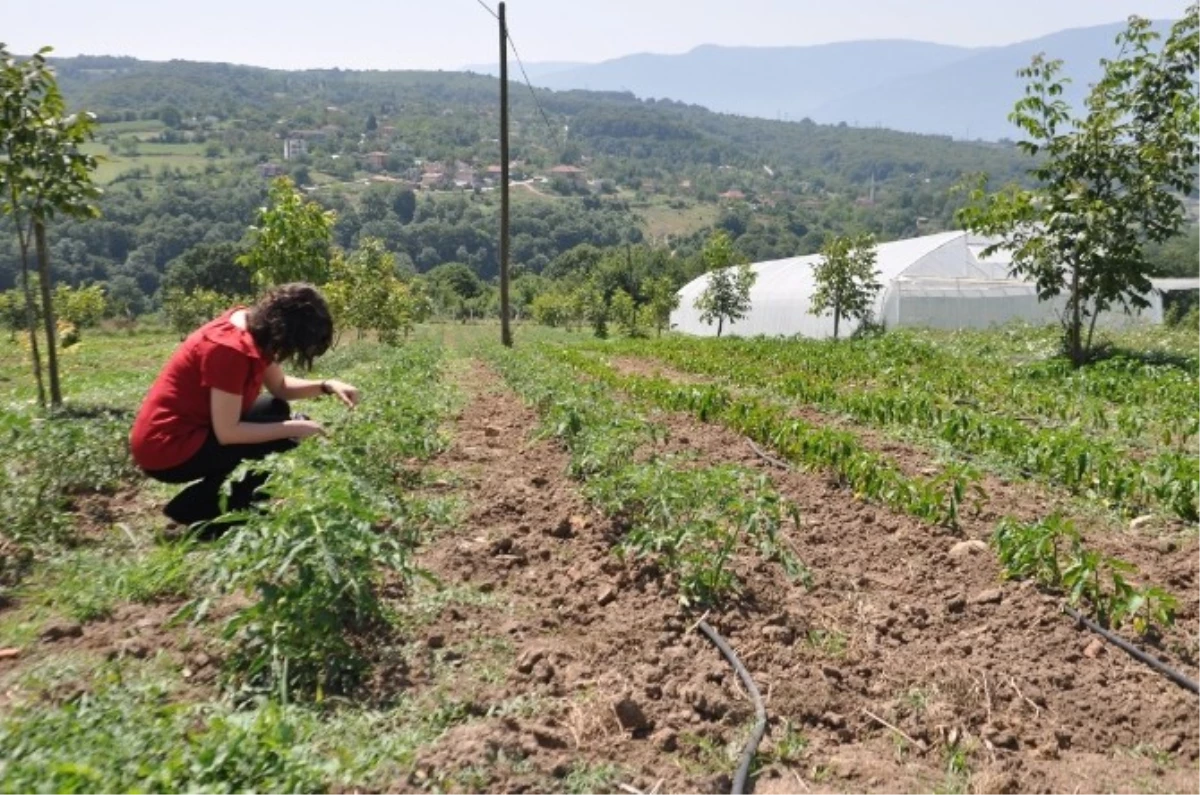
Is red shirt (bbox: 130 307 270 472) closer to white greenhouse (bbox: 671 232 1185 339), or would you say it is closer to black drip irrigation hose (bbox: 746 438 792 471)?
black drip irrigation hose (bbox: 746 438 792 471)

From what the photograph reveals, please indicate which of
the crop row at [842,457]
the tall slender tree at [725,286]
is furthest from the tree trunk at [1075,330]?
the tall slender tree at [725,286]

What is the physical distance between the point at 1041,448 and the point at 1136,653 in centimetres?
325

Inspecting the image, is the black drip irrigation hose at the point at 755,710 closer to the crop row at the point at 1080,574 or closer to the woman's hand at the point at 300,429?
the crop row at the point at 1080,574

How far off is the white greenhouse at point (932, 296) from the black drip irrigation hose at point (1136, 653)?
21.3 m

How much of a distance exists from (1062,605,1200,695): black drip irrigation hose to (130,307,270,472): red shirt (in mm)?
4096

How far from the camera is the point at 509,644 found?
3697mm

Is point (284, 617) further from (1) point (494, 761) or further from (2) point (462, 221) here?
(2) point (462, 221)

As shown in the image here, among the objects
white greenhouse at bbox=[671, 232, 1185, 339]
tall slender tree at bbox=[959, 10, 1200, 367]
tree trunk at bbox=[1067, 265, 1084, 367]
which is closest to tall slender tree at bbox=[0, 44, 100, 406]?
tall slender tree at bbox=[959, 10, 1200, 367]

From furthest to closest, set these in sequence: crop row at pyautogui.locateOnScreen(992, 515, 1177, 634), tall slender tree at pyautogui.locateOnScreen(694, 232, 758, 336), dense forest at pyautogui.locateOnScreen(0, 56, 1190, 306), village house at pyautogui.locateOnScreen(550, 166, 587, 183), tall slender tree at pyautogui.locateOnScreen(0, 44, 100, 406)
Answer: village house at pyautogui.locateOnScreen(550, 166, 587, 183)
dense forest at pyautogui.locateOnScreen(0, 56, 1190, 306)
tall slender tree at pyautogui.locateOnScreen(694, 232, 758, 336)
tall slender tree at pyautogui.locateOnScreen(0, 44, 100, 406)
crop row at pyautogui.locateOnScreen(992, 515, 1177, 634)

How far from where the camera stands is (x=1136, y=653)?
3.76 meters

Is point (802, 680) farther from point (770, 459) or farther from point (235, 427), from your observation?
point (770, 459)

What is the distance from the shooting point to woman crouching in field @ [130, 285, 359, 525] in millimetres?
4402

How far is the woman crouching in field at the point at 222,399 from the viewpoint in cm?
440

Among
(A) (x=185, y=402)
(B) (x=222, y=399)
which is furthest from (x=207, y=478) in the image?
(B) (x=222, y=399)
